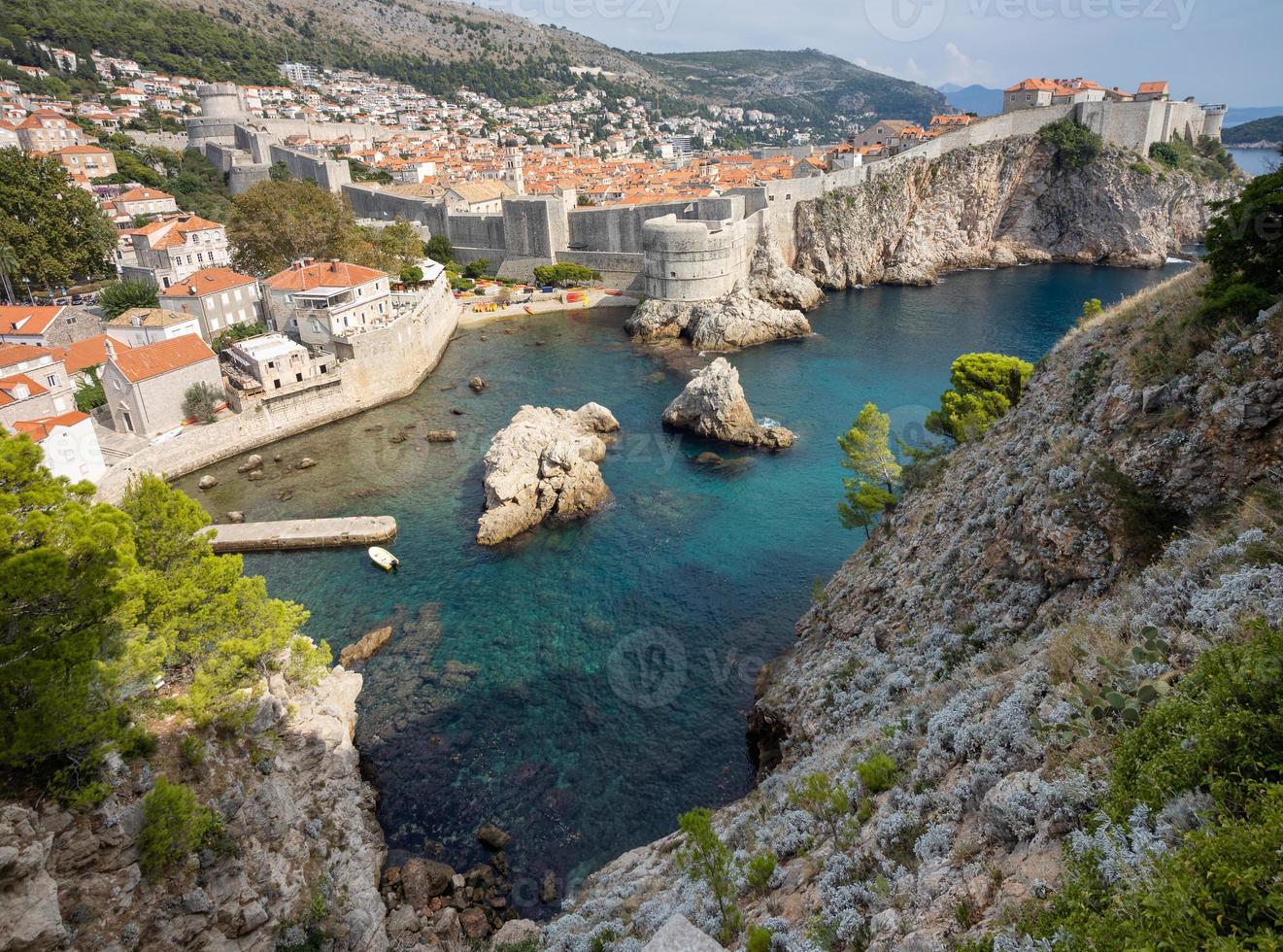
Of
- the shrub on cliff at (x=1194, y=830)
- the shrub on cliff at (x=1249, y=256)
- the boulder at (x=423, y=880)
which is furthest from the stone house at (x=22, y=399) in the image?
the shrub on cliff at (x=1249, y=256)

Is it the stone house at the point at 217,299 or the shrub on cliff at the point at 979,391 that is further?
the stone house at the point at 217,299

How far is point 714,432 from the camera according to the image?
1021 inches

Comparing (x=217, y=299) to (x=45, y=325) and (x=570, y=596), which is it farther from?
(x=570, y=596)

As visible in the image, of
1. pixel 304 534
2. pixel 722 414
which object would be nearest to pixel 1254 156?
pixel 722 414

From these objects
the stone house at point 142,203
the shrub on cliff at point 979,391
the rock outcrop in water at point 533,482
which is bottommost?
the rock outcrop in water at point 533,482

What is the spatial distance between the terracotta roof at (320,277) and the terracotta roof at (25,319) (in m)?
7.76

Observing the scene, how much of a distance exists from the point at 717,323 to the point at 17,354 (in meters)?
27.9

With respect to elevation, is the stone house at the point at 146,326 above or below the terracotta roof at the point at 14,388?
above

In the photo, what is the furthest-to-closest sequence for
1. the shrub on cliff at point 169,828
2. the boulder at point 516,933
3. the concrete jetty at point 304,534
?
the concrete jetty at point 304,534
the boulder at point 516,933
the shrub on cliff at point 169,828

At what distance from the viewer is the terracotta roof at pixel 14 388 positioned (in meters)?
21.0

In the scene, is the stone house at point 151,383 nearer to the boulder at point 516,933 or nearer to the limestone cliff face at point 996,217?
the boulder at point 516,933

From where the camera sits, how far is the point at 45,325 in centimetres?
2719

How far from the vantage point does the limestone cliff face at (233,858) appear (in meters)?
6.61

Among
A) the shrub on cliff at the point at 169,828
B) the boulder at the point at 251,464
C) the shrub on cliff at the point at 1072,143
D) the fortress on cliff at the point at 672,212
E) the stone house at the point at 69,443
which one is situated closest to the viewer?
the shrub on cliff at the point at 169,828
